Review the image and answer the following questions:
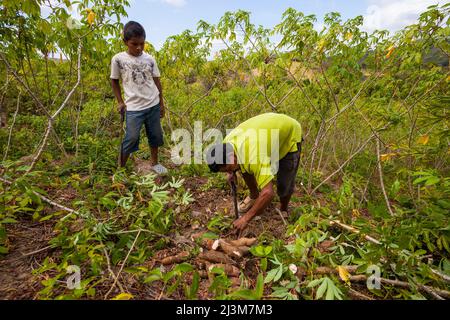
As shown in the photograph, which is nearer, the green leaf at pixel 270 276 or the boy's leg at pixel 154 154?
the green leaf at pixel 270 276

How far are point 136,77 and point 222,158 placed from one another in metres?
1.35

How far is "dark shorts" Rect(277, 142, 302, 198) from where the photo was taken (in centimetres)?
216

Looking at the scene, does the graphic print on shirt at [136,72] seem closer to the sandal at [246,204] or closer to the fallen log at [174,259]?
the sandal at [246,204]

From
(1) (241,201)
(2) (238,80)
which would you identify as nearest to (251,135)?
(1) (241,201)

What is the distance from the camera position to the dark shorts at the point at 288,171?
2.16m

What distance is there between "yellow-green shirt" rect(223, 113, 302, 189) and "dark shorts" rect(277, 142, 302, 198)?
5 centimetres

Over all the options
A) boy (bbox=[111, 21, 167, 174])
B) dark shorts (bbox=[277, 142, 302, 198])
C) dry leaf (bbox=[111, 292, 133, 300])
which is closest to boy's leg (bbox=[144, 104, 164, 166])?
boy (bbox=[111, 21, 167, 174])

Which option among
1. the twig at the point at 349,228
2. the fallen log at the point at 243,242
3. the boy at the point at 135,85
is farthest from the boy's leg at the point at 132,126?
the twig at the point at 349,228

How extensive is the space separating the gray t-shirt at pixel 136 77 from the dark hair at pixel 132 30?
190 millimetres

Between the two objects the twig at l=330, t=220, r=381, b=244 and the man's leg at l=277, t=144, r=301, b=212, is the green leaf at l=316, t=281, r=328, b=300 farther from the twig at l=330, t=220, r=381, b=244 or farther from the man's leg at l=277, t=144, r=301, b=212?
the man's leg at l=277, t=144, r=301, b=212

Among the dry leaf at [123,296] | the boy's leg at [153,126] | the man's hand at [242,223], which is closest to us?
the dry leaf at [123,296]

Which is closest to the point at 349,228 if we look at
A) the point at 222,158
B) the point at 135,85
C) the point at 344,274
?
the point at 344,274

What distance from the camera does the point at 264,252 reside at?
5.49ft
